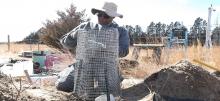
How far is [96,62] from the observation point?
21.6 feet

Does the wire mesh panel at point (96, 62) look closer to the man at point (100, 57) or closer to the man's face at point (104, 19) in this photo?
the man at point (100, 57)

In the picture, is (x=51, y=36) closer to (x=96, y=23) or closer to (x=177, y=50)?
(x=177, y=50)

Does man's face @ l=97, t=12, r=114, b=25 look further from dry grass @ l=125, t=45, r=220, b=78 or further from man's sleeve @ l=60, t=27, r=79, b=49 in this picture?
dry grass @ l=125, t=45, r=220, b=78

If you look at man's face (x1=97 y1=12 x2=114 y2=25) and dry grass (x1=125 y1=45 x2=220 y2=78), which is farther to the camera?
dry grass (x1=125 y1=45 x2=220 y2=78)

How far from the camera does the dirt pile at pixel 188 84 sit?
252 inches

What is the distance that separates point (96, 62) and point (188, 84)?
1083 millimetres

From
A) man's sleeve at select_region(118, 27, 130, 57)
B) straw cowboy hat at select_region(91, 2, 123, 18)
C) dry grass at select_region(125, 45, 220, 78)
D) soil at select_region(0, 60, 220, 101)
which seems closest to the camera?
soil at select_region(0, 60, 220, 101)

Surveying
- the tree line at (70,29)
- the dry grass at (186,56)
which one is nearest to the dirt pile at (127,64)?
the dry grass at (186,56)

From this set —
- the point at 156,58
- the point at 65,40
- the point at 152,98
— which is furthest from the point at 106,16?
the point at 156,58

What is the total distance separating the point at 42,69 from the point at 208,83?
6101 millimetres

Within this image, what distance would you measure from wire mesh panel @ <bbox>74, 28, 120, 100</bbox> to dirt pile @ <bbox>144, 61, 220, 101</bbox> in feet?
2.06

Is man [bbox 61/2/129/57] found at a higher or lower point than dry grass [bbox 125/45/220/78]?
higher

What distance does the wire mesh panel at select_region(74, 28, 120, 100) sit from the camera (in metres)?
6.55

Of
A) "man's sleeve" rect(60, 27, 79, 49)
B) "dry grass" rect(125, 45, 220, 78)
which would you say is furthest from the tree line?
"man's sleeve" rect(60, 27, 79, 49)
